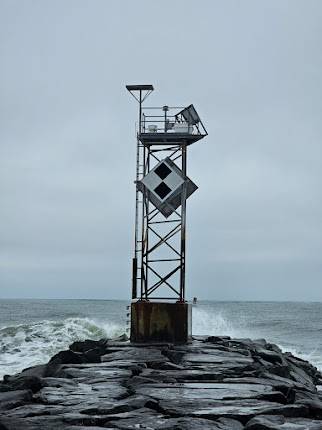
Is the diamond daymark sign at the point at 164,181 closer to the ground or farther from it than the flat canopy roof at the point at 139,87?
closer to the ground

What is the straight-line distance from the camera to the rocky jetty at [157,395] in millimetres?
5691

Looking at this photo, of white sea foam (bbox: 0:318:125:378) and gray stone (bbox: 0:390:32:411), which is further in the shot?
white sea foam (bbox: 0:318:125:378)

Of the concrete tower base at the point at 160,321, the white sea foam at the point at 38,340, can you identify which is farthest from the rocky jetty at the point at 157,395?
the white sea foam at the point at 38,340

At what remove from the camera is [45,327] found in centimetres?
2472

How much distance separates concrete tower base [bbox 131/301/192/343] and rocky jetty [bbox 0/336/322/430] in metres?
1.06

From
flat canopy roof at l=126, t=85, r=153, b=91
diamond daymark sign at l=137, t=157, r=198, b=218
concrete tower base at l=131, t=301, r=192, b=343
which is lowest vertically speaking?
concrete tower base at l=131, t=301, r=192, b=343

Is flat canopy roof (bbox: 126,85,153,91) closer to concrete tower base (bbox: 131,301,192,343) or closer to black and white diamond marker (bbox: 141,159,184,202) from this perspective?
black and white diamond marker (bbox: 141,159,184,202)

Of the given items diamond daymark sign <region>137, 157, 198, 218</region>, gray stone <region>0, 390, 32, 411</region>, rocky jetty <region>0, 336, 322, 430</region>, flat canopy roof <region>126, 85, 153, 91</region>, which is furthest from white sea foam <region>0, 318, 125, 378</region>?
gray stone <region>0, 390, 32, 411</region>

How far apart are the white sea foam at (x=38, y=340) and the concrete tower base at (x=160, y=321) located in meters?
3.51

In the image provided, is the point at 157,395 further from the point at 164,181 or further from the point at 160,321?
the point at 164,181

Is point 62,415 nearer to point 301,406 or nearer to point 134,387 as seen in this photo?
point 134,387

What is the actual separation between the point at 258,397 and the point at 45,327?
18679mm

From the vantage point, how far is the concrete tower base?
11.5 m

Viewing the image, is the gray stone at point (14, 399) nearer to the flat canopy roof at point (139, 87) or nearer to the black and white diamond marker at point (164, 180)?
the black and white diamond marker at point (164, 180)
